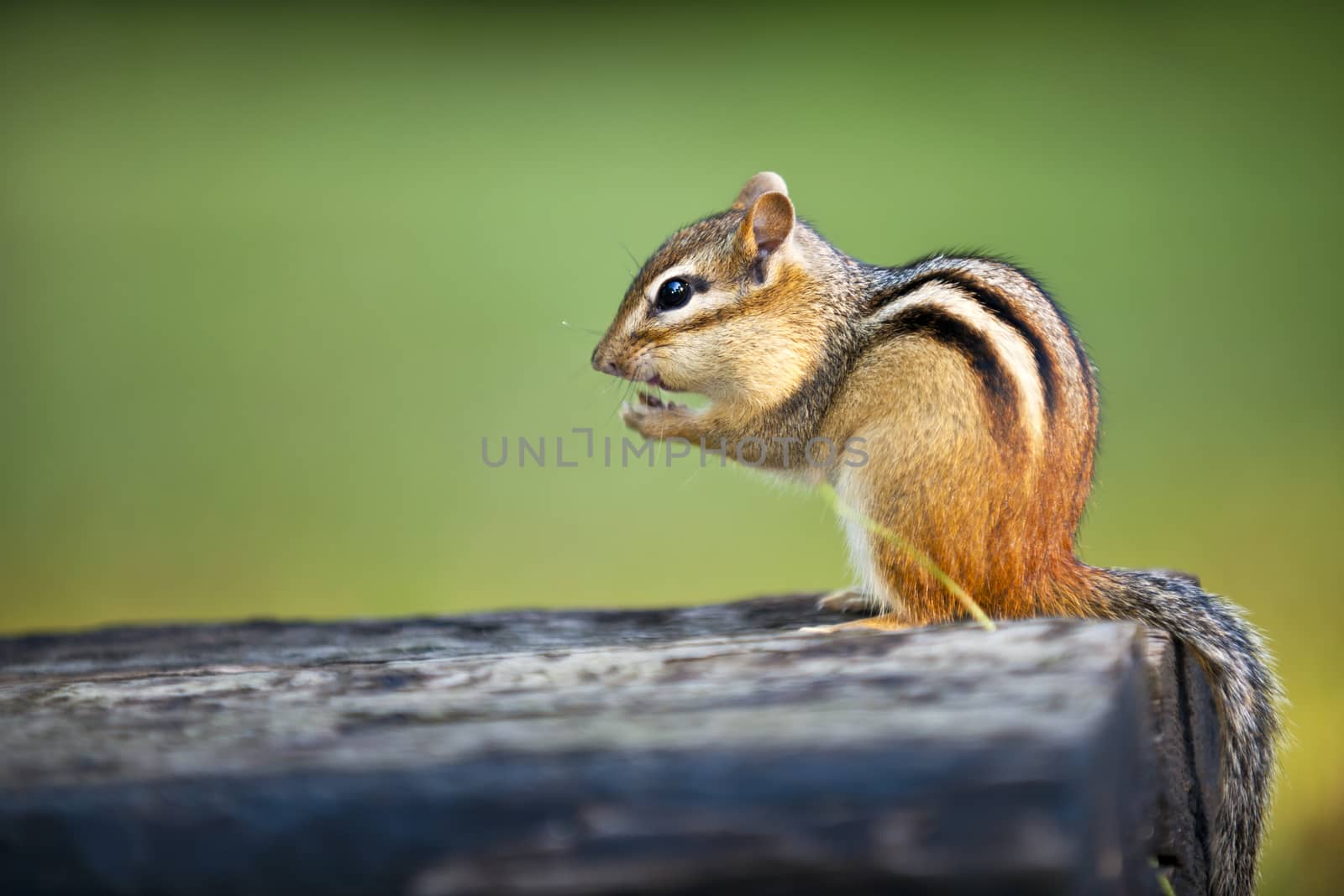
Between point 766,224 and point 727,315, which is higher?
point 766,224

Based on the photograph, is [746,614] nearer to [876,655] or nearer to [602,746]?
[876,655]

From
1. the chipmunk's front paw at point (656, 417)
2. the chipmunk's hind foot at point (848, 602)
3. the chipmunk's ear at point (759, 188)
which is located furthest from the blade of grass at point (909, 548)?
the chipmunk's ear at point (759, 188)

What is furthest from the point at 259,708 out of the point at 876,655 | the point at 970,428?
the point at 970,428

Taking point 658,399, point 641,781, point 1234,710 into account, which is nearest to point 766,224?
point 658,399

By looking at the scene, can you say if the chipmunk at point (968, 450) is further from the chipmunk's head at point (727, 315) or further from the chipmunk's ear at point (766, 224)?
the chipmunk's ear at point (766, 224)

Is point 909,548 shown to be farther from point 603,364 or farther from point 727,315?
point 603,364
